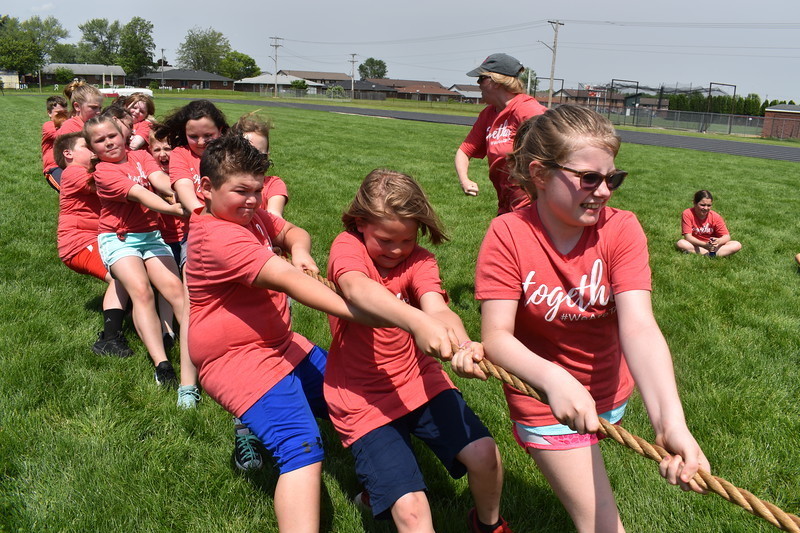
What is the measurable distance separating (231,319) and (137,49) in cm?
13077

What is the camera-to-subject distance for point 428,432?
2.90 m

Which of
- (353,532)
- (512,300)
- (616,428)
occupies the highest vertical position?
(512,300)

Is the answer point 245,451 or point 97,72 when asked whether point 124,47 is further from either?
point 245,451

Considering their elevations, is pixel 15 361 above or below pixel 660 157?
below

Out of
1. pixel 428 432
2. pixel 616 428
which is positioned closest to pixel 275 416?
pixel 428 432

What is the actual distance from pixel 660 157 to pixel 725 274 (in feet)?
43.3

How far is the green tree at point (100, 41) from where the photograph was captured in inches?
5630

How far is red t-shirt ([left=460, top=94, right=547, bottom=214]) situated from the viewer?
5.32 m

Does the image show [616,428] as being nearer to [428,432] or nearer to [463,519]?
[428,432]

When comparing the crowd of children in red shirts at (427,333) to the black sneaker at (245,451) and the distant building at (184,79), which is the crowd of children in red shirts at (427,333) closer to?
the black sneaker at (245,451)

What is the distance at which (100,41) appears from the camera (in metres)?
146

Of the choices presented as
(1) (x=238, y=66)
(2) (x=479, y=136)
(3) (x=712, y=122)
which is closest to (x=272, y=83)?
(1) (x=238, y=66)

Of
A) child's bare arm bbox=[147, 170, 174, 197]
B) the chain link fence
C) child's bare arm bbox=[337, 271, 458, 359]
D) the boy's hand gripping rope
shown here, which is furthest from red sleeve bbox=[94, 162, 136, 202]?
the chain link fence

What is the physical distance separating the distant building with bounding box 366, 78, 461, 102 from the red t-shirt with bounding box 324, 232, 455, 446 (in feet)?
401
